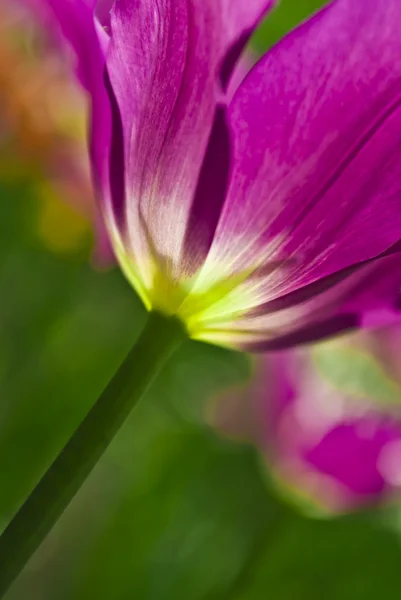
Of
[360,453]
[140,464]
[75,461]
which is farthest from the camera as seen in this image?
[140,464]

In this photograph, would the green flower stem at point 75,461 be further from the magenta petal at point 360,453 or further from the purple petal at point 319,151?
the magenta petal at point 360,453

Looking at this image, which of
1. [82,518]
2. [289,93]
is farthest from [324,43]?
[82,518]

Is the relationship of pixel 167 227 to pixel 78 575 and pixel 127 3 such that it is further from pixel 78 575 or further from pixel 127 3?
pixel 78 575

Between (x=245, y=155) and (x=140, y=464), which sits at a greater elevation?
(x=245, y=155)

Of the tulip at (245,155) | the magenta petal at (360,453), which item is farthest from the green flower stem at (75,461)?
the magenta petal at (360,453)

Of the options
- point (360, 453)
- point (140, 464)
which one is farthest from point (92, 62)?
point (140, 464)

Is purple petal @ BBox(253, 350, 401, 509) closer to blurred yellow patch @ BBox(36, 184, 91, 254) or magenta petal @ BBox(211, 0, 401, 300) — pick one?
blurred yellow patch @ BBox(36, 184, 91, 254)

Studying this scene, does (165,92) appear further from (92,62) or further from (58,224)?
(58,224)
